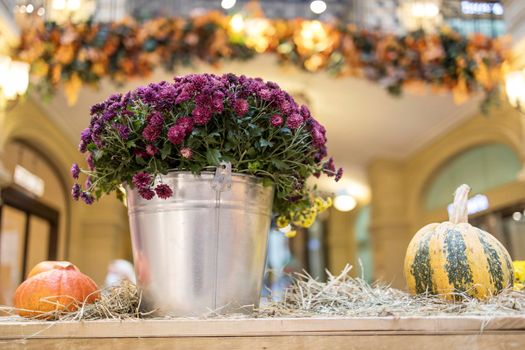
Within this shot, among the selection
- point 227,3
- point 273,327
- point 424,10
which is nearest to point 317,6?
point 227,3

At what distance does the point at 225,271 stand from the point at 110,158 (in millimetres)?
350

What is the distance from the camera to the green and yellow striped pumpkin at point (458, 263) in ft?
4.15

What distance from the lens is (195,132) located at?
1.12 meters

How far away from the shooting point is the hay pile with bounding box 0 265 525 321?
1.08m

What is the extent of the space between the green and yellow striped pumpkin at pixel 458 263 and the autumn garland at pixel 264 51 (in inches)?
160

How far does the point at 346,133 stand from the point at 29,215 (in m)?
4.04

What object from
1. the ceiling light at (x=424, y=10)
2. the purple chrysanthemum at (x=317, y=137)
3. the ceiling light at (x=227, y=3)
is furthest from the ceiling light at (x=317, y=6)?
the purple chrysanthemum at (x=317, y=137)

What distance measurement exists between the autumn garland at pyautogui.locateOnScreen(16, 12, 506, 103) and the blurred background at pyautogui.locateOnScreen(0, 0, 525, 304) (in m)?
0.09

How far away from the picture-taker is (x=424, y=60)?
5344mm

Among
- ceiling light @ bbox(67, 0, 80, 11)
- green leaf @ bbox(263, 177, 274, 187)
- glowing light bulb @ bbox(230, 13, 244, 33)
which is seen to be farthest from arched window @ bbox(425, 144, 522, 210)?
green leaf @ bbox(263, 177, 274, 187)

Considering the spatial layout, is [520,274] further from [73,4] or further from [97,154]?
[73,4]

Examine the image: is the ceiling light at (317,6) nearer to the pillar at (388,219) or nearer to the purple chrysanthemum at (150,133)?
the pillar at (388,219)

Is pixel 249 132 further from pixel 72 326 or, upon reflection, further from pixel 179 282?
pixel 72 326

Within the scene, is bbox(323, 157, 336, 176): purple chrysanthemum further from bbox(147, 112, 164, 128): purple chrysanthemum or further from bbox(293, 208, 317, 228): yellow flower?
bbox(147, 112, 164, 128): purple chrysanthemum
